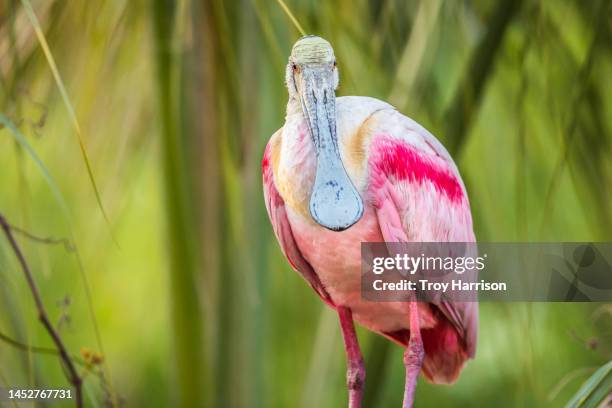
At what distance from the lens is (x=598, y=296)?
7.61 ft

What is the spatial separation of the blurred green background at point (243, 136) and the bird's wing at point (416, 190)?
0.17 feet

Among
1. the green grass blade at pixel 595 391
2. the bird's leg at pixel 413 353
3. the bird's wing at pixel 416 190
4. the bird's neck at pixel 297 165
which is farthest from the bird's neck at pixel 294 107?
the green grass blade at pixel 595 391

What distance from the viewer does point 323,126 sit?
1.94 metres

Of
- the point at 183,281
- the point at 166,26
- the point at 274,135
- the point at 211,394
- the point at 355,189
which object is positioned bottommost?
the point at 211,394

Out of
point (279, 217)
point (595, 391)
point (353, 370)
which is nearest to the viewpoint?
point (595, 391)

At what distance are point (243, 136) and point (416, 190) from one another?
37 centimetres

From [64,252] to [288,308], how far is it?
54 cm

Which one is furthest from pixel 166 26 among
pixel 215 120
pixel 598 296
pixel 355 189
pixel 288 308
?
pixel 598 296

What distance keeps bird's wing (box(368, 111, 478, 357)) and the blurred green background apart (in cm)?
5

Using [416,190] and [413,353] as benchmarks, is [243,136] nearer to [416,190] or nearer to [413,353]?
[416,190]

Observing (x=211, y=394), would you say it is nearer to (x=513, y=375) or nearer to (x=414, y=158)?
(x=414, y=158)

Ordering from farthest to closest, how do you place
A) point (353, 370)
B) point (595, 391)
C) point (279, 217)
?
1. point (353, 370)
2. point (279, 217)
3. point (595, 391)

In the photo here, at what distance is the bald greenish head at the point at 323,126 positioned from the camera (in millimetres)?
1924

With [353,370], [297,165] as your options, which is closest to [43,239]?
[297,165]
